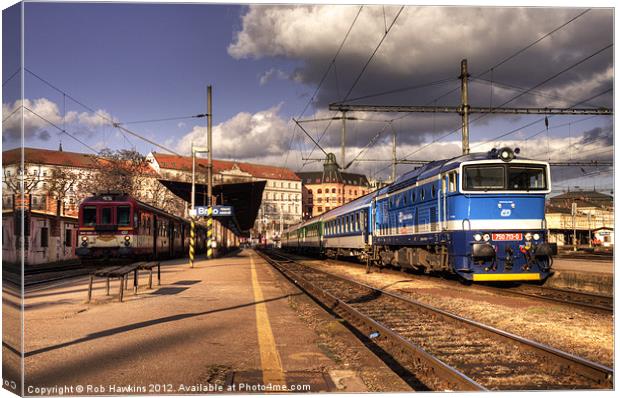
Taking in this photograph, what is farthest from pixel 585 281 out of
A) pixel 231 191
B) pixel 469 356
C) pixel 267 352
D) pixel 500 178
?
pixel 231 191

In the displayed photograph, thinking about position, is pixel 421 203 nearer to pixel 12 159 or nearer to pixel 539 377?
pixel 539 377

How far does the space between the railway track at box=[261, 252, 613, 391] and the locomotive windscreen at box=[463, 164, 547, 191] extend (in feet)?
16.4

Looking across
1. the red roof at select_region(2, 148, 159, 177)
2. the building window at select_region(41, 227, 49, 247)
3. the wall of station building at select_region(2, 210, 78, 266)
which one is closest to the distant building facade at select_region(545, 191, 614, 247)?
the red roof at select_region(2, 148, 159, 177)

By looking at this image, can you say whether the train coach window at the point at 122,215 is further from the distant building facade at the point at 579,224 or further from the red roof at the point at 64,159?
the distant building facade at the point at 579,224

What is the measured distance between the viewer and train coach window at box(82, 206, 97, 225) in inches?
1028

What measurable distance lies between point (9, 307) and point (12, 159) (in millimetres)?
1495

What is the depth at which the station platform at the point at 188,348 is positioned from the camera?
5.53 m

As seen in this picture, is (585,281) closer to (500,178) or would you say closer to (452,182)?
(500,178)

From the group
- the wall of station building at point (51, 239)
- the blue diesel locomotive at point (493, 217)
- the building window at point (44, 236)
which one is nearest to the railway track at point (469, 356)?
the blue diesel locomotive at point (493, 217)

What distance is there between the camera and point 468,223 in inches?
587

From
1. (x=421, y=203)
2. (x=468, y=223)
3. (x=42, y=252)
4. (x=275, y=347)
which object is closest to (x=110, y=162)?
(x=42, y=252)

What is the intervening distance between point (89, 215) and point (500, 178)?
19.8m

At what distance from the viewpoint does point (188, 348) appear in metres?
7.14

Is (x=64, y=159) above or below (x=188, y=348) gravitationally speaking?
above
